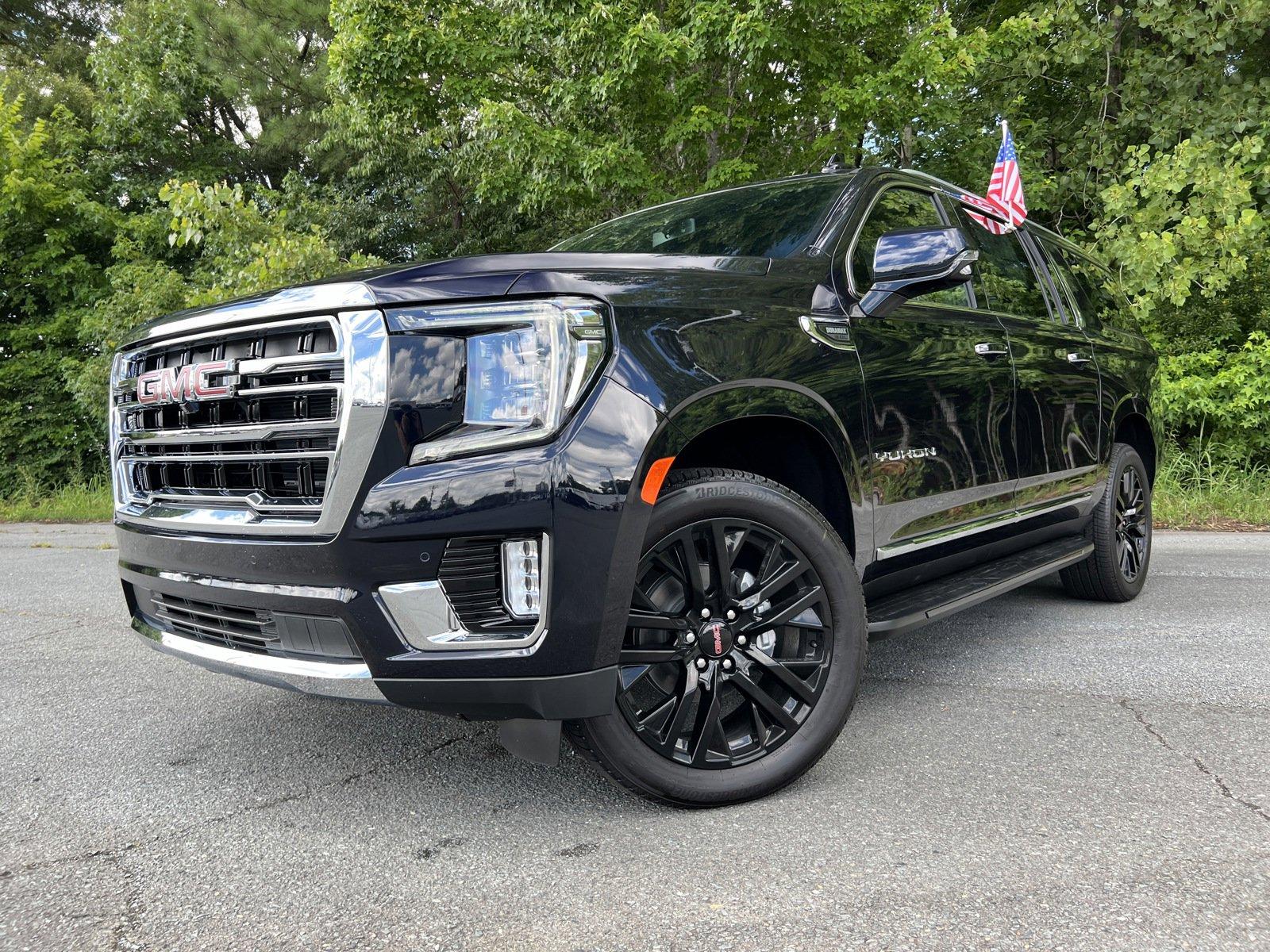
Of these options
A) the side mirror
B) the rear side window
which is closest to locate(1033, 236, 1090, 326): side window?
the rear side window

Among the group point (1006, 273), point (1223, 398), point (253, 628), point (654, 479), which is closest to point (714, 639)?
point (654, 479)

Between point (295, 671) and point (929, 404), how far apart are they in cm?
212

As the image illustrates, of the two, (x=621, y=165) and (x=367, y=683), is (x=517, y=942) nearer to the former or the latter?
(x=367, y=683)

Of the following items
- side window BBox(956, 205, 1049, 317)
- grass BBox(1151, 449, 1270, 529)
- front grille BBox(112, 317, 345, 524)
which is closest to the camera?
front grille BBox(112, 317, 345, 524)

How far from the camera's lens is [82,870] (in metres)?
2.15

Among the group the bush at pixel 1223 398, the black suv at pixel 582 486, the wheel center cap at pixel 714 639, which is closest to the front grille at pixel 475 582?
the black suv at pixel 582 486

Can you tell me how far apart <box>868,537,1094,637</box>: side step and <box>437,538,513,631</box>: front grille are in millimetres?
1177

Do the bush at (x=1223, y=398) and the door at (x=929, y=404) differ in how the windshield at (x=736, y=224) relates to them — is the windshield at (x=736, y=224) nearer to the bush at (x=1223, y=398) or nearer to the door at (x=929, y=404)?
the door at (x=929, y=404)

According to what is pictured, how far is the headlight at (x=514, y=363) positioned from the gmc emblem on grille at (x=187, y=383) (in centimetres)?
54

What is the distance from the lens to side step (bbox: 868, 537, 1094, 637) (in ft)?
9.37

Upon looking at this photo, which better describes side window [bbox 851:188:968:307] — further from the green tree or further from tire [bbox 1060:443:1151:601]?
the green tree

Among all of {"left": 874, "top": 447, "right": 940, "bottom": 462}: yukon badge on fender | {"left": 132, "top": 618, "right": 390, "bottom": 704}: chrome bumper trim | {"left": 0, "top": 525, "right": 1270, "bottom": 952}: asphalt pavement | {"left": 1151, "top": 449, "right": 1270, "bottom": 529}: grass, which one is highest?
{"left": 874, "top": 447, "right": 940, "bottom": 462}: yukon badge on fender

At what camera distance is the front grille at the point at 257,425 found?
2.16m

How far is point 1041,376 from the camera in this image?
3.90 metres
